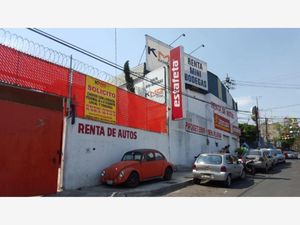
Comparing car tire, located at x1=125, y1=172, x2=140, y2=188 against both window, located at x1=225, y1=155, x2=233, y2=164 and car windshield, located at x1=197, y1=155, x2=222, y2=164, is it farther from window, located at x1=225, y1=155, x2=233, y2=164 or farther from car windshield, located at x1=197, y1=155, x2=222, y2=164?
window, located at x1=225, y1=155, x2=233, y2=164

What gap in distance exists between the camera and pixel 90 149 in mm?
11930

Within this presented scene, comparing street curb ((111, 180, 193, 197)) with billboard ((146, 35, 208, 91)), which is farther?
billboard ((146, 35, 208, 91))

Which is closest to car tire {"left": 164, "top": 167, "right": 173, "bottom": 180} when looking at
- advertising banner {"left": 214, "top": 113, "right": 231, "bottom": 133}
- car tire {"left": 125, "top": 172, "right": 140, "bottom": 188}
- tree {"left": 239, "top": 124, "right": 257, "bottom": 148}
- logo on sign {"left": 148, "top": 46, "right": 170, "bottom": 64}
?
car tire {"left": 125, "top": 172, "right": 140, "bottom": 188}

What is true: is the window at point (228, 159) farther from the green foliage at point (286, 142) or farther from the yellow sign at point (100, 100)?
the green foliage at point (286, 142)

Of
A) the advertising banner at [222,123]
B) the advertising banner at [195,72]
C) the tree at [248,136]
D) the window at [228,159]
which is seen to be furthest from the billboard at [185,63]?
the tree at [248,136]

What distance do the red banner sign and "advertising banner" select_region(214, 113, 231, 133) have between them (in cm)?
945

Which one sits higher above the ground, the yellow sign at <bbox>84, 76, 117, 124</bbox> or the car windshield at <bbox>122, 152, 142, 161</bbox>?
the yellow sign at <bbox>84, 76, 117, 124</bbox>

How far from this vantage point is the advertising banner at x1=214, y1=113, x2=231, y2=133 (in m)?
27.2

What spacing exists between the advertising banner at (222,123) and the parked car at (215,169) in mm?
14067

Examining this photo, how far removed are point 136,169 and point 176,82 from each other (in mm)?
8978

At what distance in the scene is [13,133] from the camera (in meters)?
9.13

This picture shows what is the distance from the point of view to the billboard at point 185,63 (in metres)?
22.0

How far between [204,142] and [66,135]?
1467cm

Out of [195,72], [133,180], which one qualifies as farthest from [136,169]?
[195,72]
